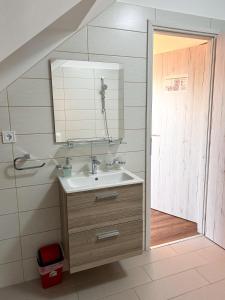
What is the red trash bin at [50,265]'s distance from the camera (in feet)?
5.82

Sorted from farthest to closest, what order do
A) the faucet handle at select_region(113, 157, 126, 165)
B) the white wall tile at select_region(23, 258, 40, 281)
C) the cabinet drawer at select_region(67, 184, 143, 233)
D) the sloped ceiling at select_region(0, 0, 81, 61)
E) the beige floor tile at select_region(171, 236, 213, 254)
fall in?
the beige floor tile at select_region(171, 236, 213, 254)
the faucet handle at select_region(113, 157, 126, 165)
the white wall tile at select_region(23, 258, 40, 281)
the cabinet drawer at select_region(67, 184, 143, 233)
the sloped ceiling at select_region(0, 0, 81, 61)

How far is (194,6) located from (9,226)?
8.48ft

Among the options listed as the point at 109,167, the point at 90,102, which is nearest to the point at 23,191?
the point at 109,167

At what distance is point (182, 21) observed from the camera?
2.01 meters

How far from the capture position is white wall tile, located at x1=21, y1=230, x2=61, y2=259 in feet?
6.12

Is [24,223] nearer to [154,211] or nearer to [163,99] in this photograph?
[154,211]

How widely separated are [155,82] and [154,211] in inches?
71.3

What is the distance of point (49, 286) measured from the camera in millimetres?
1828

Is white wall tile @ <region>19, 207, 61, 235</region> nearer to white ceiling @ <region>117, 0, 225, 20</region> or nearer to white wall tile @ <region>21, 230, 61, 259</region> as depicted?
white wall tile @ <region>21, 230, 61, 259</region>

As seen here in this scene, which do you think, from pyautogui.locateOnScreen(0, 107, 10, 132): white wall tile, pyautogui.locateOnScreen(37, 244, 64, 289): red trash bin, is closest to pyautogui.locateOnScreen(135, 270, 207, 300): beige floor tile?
pyautogui.locateOnScreen(37, 244, 64, 289): red trash bin

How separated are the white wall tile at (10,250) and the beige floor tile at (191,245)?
5.03 feet

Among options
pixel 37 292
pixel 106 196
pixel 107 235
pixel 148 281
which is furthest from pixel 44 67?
pixel 148 281

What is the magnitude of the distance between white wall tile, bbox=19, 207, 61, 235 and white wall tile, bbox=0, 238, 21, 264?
11 cm

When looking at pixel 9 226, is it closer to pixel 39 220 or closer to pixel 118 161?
pixel 39 220
